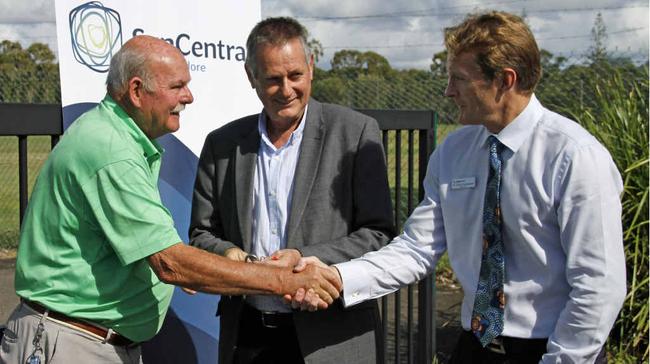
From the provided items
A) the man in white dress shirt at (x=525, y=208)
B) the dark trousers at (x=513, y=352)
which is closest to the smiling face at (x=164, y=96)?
the man in white dress shirt at (x=525, y=208)

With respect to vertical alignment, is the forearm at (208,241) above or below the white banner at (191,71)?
below

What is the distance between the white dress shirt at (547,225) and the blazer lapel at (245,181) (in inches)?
29.1

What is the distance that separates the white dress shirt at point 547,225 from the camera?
2584mm

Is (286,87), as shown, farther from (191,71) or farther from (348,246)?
(191,71)

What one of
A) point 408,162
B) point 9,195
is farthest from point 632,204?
point 9,195

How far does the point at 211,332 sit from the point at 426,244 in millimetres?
1504

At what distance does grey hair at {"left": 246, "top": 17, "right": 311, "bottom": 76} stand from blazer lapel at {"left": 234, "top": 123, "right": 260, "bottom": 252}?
0.30 meters

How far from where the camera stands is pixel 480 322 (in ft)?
9.37

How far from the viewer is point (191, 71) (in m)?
4.19

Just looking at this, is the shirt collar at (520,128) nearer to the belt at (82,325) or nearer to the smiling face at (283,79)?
the smiling face at (283,79)

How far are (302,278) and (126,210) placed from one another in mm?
730

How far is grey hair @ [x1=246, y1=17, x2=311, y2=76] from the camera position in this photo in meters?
3.28

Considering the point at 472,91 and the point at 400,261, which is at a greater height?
the point at 472,91

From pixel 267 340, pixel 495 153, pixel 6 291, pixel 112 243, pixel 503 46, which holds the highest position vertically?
pixel 503 46
